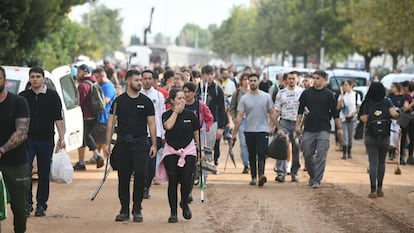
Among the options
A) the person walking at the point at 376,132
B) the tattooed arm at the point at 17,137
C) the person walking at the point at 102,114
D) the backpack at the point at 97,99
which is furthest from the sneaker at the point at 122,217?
the person walking at the point at 102,114

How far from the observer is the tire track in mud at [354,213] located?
11.6 m

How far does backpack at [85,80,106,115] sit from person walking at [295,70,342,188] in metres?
4.14

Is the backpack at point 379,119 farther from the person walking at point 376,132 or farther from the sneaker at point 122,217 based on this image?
the sneaker at point 122,217

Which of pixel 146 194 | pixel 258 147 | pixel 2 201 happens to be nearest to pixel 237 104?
pixel 258 147

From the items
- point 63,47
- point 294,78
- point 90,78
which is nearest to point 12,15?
point 90,78

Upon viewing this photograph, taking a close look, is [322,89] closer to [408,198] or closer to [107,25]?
[408,198]

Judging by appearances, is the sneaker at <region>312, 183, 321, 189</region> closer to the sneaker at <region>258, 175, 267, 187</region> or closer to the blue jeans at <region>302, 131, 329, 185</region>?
the blue jeans at <region>302, 131, 329, 185</region>

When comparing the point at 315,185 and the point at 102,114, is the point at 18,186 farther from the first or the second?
the point at 102,114

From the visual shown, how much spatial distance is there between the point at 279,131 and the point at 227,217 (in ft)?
13.1

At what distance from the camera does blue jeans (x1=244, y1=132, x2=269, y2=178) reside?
15641 mm

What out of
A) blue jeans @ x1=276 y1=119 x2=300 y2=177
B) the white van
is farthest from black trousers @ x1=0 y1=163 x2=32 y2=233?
blue jeans @ x1=276 y1=119 x2=300 y2=177

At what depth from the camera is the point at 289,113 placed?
16.6 metres

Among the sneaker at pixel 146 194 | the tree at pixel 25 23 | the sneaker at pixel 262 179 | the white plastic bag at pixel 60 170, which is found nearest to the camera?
the white plastic bag at pixel 60 170

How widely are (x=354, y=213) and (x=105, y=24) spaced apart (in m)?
93.8
